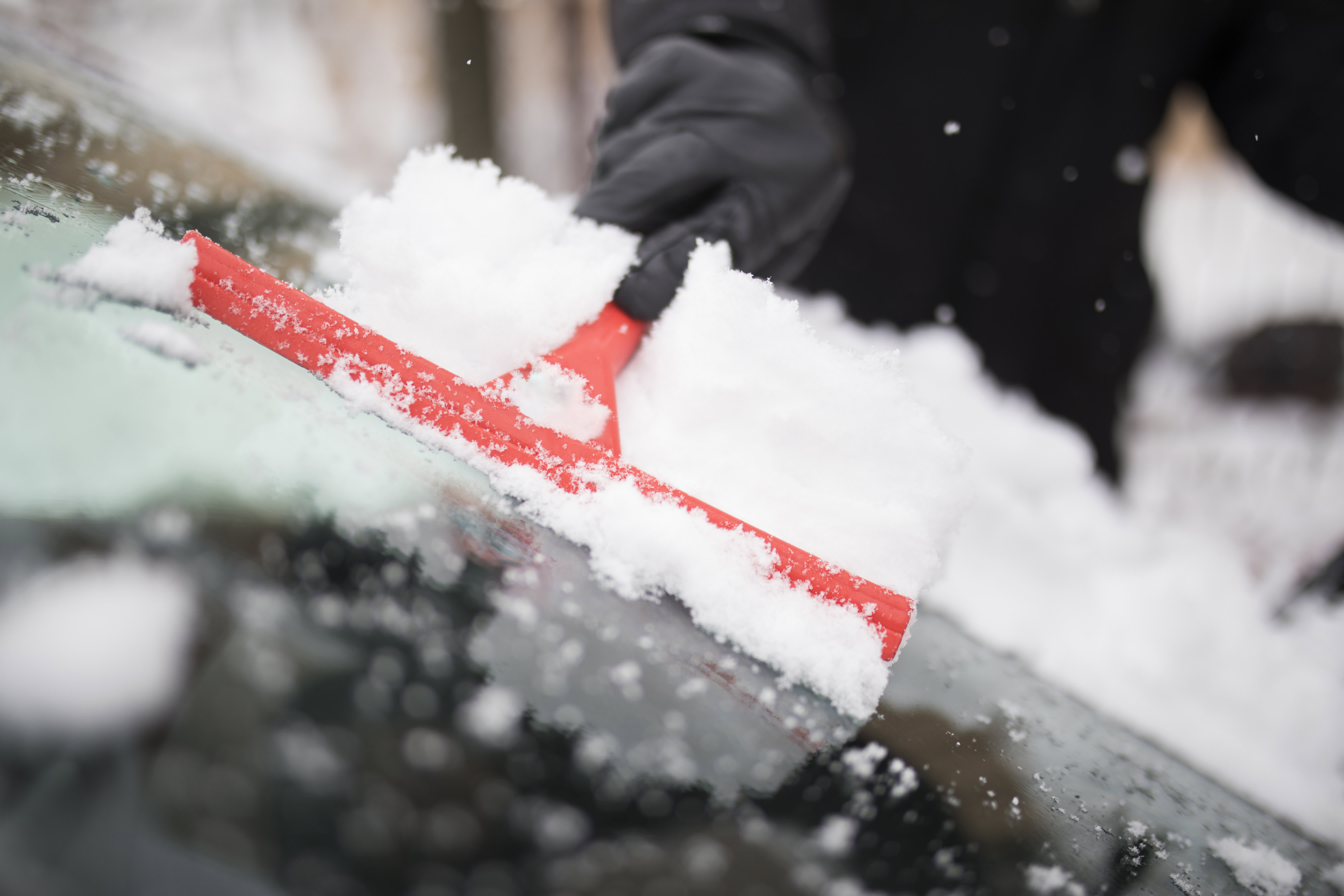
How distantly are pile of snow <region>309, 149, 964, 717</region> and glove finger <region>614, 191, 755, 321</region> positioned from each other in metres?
0.02

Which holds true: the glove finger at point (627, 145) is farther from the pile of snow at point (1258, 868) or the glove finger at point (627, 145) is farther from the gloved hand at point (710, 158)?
the pile of snow at point (1258, 868)

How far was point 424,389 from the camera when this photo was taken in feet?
1.35

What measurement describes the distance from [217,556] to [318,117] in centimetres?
295

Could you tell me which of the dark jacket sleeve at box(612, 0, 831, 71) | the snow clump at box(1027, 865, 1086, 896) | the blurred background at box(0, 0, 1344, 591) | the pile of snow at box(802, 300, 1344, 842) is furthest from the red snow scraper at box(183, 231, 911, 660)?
the blurred background at box(0, 0, 1344, 591)

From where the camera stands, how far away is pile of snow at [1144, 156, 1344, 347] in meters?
1.95

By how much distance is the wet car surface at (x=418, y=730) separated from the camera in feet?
0.79

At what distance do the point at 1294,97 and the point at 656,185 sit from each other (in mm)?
1443

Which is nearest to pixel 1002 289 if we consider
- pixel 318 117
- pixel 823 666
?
pixel 823 666

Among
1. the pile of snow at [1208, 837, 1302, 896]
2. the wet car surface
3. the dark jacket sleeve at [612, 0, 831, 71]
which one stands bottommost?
the pile of snow at [1208, 837, 1302, 896]

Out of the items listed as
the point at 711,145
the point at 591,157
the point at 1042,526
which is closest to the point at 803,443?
the point at 711,145

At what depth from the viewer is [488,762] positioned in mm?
281

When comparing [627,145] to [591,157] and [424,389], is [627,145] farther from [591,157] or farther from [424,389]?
[591,157]

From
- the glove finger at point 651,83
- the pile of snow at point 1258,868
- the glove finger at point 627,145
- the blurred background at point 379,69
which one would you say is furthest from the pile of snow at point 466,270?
the blurred background at point 379,69

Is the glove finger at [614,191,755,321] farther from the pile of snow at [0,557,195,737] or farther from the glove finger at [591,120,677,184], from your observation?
the pile of snow at [0,557,195,737]
